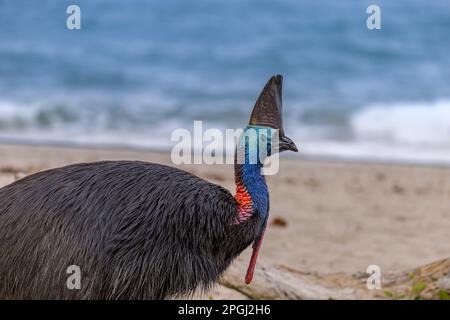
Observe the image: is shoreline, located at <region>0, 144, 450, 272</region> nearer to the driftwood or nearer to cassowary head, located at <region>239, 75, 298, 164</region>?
the driftwood

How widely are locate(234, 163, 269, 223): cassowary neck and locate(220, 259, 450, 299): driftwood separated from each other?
1.36 metres

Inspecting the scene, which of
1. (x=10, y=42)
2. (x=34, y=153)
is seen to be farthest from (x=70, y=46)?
(x=34, y=153)

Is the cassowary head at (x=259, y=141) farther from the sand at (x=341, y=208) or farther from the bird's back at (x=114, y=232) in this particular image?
the sand at (x=341, y=208)

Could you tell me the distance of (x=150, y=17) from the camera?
19.6 m

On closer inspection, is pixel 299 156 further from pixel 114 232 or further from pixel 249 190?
pixel 114 232

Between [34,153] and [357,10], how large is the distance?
1006 cm

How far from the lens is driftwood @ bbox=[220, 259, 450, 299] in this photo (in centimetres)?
554

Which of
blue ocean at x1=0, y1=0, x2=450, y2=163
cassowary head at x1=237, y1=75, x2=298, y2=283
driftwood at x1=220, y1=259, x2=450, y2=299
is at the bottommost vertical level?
driftwood at x1=220, y1=259, x2=450, y2=299

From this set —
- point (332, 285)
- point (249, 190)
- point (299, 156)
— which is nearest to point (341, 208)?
point (299, 156)

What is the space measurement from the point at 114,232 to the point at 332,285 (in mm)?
2430

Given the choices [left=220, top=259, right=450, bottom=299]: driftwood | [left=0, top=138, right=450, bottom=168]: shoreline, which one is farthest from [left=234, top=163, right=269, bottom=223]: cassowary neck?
[left=0, top=138, right=450, bottom=168]: shoreline

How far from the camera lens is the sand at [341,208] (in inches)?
300

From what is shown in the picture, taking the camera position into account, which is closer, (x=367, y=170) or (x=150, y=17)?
(x=367, y=170)

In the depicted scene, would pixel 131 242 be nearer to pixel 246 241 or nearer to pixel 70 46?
pixel 246 241
